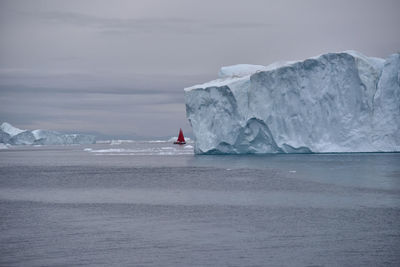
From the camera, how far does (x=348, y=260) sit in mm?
10820

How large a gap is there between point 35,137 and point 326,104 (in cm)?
8756

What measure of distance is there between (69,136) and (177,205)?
373ft

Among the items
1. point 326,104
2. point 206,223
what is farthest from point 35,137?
point 206,223

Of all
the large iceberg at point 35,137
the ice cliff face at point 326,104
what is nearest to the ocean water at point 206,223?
the ice cliff face at point 326,104

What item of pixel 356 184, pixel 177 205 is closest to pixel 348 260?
pixel 177 205

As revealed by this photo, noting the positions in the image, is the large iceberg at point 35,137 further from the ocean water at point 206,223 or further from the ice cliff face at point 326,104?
the ocean water at point 206,223

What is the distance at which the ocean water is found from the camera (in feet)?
36.9

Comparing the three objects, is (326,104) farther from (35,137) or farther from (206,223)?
(35,137)

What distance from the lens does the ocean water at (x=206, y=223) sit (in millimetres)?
11234

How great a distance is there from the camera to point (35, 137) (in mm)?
114812

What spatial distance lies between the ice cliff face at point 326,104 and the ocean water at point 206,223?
1244 cm

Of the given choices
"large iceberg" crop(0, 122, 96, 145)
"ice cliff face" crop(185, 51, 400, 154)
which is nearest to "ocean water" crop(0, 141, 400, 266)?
"ice cliff face" crop(185, 51, 400, 154)

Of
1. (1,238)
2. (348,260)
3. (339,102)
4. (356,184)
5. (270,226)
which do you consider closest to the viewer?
(348,260)

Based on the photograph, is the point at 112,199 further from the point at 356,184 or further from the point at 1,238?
the point at 356,184
